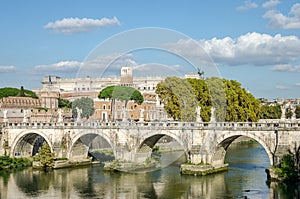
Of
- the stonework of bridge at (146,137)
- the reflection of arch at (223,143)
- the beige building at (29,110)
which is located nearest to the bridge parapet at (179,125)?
the stonework of bridge at (146,137)

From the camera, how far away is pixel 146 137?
43.8 metres

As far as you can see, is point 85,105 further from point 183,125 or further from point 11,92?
point 11,92

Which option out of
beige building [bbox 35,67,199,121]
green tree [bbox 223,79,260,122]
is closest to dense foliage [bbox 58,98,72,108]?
beige building [bbox 35,67,199,121]

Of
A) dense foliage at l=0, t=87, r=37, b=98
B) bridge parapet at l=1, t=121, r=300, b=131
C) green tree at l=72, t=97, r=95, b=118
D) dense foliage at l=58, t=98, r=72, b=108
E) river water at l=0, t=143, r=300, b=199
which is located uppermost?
dense foliage at l=0, t=87, r=37, b=98

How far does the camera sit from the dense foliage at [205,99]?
4828 cm

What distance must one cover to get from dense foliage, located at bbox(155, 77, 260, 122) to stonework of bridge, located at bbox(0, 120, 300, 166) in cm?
484

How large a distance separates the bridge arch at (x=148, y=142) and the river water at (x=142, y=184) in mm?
2295

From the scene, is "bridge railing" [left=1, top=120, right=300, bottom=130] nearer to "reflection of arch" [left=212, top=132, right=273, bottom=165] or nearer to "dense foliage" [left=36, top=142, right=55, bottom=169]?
"reflection of arch" [left=212, top=132, right=273, bottom=165]

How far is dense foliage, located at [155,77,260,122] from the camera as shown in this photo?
1901 inches

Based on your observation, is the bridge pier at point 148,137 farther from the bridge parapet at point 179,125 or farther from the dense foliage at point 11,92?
the dense foliage at point 11,92

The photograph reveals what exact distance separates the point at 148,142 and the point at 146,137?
1.64 metres

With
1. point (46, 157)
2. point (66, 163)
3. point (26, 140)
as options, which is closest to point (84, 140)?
point (66, 163)

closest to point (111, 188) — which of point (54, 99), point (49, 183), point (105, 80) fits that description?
point (49, 183)

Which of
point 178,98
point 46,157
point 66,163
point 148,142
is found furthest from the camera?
point 178,98
